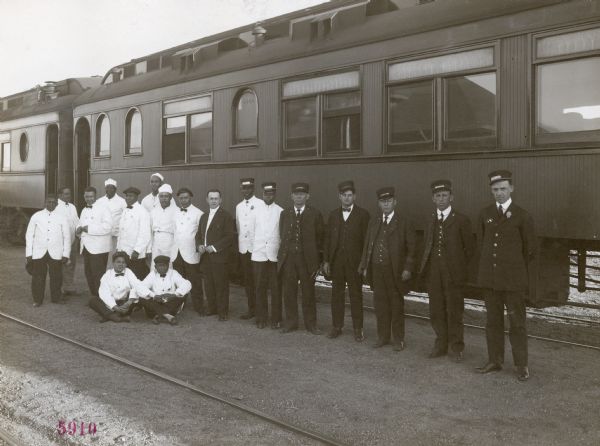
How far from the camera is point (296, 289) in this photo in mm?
6875

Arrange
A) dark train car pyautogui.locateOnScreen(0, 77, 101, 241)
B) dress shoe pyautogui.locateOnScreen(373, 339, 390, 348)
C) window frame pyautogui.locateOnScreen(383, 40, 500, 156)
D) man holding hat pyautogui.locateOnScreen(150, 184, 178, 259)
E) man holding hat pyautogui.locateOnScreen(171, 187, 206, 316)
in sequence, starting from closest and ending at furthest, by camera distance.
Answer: window frame pyautogui.locateOnScreen(383, 40, 500, 156) → dress shoe pyautogui.locateOnScreen(373, 339, 390, 348) → man holding hat pyautogui.locateOnScreen(171, 187, 206, 316) → man holding hat pyautogui.locateOnScreen(150, 184, 178, 259) → dark train car pyautogui.locateOnScreen(0, 77, 101, 241)

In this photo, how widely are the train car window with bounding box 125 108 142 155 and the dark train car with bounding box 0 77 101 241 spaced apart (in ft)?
9.18

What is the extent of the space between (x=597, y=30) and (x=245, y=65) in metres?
4.65

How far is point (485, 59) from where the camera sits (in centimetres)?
601

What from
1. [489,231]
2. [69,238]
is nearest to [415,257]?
[489,231]

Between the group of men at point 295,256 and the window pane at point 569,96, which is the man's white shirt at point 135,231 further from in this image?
the window pane at point 569,96

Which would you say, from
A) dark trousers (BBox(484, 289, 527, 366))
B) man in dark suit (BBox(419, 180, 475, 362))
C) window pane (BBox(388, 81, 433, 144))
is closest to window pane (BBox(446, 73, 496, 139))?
window pane (BBox(388, 81, 433, 144))

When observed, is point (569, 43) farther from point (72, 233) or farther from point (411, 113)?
point (72, 233)

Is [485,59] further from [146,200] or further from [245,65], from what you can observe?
[146,200]

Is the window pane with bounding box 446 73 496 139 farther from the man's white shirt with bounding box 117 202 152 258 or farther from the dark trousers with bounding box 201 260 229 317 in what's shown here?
the man's white shirt with bounding box 117 202 152 258

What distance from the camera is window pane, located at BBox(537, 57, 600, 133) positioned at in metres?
5.34

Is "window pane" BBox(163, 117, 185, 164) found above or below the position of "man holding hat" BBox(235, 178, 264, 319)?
above

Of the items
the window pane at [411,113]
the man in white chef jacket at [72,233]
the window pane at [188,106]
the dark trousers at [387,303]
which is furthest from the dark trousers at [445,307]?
the man in white chef jacket at [72,233]

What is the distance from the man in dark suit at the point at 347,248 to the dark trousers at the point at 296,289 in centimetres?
31
